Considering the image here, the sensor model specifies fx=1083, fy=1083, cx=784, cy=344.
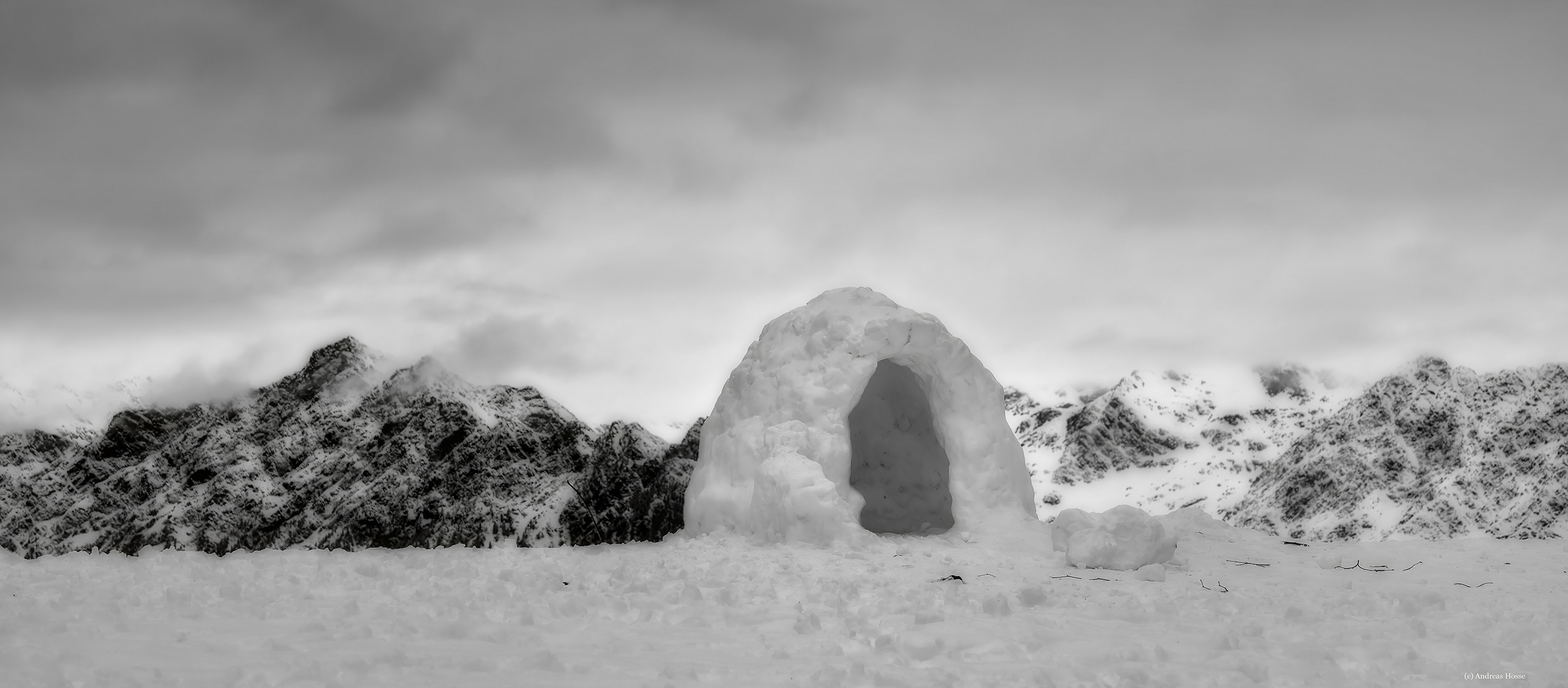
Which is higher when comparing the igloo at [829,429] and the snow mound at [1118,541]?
the igloo at [829,429]

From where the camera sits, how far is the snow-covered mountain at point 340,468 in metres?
68.6

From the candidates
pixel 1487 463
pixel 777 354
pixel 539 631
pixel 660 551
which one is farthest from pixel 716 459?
pixel 1487 463

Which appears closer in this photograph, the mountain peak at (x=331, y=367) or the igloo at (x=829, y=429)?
the igloo at (x=829, y=429)

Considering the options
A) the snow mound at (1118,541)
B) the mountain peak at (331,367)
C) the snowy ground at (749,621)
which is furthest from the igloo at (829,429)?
the mountain peak at (331,367)

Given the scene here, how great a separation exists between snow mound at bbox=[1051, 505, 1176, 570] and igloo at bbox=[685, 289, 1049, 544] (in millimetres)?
1768

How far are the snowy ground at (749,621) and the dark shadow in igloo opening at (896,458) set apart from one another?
6543 millimetres

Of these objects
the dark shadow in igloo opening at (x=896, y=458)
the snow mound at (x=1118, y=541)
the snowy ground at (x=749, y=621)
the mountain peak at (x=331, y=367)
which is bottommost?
the snowy ground at (x=749, y=621)

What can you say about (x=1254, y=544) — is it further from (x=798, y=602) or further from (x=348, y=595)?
(x=348, y=595)

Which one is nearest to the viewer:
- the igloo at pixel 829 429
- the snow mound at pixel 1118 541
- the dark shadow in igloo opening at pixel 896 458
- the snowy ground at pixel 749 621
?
the snowy ground at pixel 749 621

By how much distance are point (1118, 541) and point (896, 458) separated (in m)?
7.35

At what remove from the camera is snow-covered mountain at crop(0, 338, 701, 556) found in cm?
6862

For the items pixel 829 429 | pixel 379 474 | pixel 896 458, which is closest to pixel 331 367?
pixel 379 474

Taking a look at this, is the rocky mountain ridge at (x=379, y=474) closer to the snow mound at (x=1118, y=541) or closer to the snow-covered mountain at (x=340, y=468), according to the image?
the snow-covered mountain at (x=340, y=468)

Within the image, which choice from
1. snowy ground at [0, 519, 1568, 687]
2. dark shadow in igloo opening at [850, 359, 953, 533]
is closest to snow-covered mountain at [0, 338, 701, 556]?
dark shadow in igloo opening at [850, 359, 953, 533]
